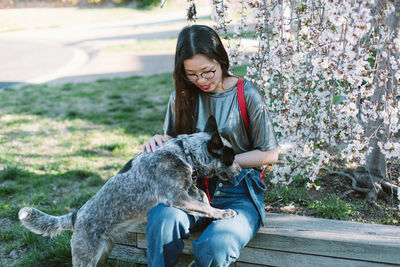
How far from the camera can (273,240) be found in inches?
101

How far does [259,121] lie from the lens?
8.77 feet

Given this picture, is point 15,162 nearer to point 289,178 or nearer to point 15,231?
point 15,231

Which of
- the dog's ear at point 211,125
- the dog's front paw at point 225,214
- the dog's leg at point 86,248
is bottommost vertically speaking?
the dog's leg at point 86,248

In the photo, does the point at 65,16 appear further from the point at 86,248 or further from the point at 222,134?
the point at 86,248

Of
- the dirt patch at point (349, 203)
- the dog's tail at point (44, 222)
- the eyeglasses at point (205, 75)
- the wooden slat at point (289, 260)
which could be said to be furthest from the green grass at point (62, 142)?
the dirt patch at point (349, 203)

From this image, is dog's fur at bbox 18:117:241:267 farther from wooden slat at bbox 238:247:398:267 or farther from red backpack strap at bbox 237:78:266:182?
wooden slat at bbox 238:247:398:267

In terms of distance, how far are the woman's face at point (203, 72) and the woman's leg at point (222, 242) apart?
3.10ft

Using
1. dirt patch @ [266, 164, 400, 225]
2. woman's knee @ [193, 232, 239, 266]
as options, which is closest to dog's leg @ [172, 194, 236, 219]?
woman's knee @ [193, 232, 239, 266]

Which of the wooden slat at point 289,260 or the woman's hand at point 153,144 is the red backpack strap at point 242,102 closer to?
the woman's hand at point 153,144

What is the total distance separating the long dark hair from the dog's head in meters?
0.25

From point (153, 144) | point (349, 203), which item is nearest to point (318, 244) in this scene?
point (349, 203)

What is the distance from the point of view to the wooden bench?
236 cm

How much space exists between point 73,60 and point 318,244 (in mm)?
13731

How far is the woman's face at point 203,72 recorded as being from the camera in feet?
8.57
